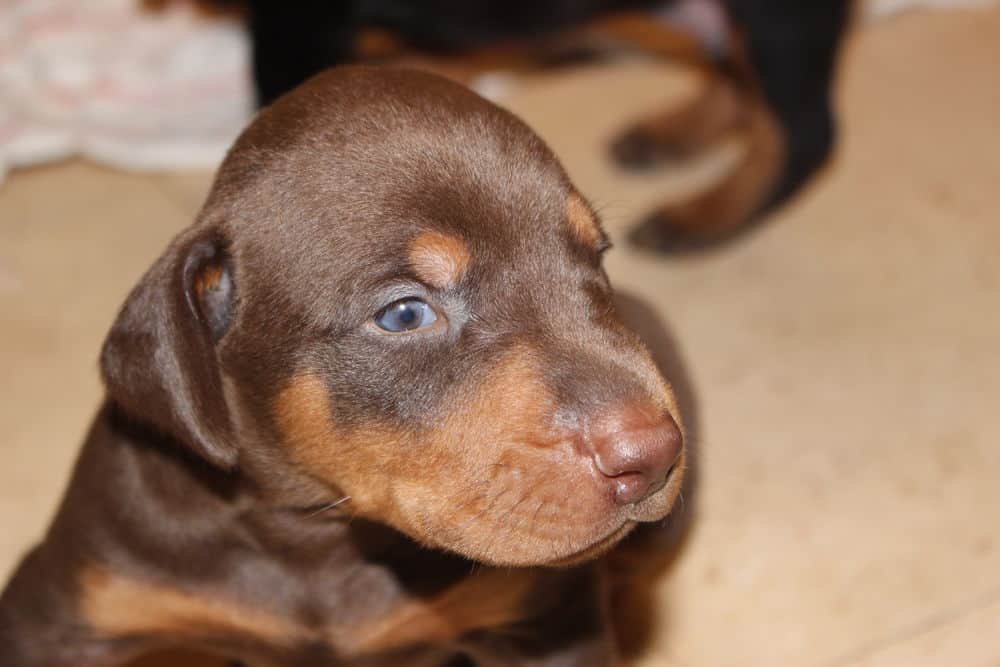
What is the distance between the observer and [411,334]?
2543mm

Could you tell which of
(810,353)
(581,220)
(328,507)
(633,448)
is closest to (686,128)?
(810,353)

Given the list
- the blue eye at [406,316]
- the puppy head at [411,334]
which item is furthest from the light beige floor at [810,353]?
the blue eye at [406,316]

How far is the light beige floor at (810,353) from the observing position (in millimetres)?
3693

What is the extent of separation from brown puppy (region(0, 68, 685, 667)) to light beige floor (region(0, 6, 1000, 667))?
98 centimetres

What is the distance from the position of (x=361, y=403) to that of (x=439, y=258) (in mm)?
301

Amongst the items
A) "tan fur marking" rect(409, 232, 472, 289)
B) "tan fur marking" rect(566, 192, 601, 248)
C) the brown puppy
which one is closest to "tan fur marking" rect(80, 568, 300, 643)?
the brown puppy

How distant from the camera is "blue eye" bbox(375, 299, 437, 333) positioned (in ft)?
8.29

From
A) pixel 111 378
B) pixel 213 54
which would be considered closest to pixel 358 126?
pixel 111 378

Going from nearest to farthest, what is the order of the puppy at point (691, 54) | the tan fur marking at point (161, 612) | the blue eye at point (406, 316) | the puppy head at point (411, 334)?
1. the puppy head at point (411, 334)
2. the blue eye at point (406, 316)
3. the tan fur marking at point (161, 612)
4. the puppy at point (691, 54)

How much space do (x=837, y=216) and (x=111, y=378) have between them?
3.38 m

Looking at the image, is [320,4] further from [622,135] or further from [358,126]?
[358,126]

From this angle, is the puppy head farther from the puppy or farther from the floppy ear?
the puppy

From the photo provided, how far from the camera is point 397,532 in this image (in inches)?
113

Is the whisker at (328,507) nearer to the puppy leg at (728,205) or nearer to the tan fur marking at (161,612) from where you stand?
the tan fur marking at (161,612)
